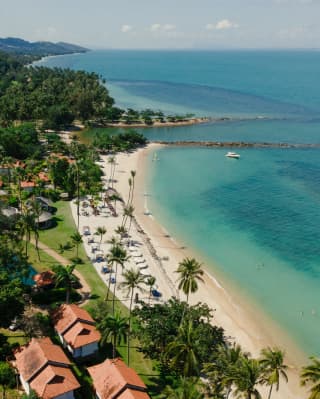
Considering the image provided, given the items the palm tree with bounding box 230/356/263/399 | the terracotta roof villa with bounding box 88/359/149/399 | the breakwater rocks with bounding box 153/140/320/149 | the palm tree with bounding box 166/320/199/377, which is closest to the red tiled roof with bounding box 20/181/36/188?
the terracotta roof villa with bounding box 88/359/149/399

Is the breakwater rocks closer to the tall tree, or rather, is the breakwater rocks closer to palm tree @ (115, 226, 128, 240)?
palm tree @ (115, 226, 128, 240)

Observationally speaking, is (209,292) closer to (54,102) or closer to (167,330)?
(167,330)

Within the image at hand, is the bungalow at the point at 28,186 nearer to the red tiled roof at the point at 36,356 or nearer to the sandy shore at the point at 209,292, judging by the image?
the sandy shore at the point at 209,292

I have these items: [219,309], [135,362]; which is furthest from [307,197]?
[135,362]

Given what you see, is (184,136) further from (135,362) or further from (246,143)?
(135,362)

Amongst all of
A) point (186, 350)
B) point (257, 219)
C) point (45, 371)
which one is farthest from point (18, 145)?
point (186, 350)

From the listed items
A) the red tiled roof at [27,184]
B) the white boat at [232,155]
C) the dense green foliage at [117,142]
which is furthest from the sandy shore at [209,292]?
the white boat at [232,155]
